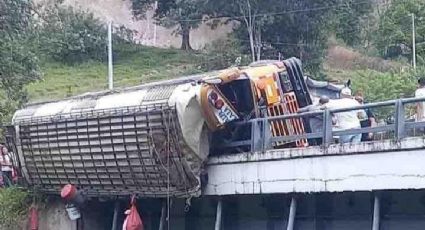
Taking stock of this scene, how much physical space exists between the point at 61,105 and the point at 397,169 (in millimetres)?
7519

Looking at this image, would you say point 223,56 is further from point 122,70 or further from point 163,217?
point 163,217

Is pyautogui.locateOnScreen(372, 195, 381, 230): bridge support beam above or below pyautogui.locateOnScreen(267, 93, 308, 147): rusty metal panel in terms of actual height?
below

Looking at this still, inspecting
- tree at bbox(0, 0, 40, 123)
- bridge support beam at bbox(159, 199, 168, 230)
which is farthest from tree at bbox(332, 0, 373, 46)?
bridge support beam at bbox(159, 199, 168, 230)

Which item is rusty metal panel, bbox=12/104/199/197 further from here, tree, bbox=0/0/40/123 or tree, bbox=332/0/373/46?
tree, bbox=332/0/373/46

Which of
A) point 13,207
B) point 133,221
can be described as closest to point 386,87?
point 13,207

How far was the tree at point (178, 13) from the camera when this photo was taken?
4206 cm

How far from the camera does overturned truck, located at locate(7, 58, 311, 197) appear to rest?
1313 cm

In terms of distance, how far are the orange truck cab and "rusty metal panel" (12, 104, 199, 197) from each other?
0.64 meters

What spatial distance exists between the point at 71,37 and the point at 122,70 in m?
4.97

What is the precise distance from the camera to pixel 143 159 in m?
13.8

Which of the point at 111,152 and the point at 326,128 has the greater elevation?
the point at 326,128

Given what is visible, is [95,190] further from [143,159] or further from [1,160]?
[1,160]

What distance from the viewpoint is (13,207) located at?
17.2m

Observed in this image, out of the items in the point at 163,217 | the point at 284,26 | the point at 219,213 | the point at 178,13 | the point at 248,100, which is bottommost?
the point at 163,217
